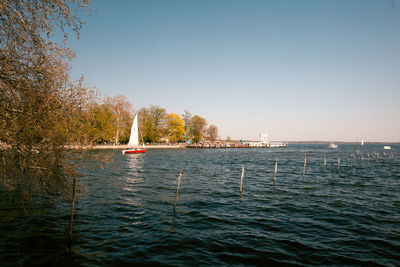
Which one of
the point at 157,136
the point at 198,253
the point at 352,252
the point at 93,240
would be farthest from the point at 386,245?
the point at 157,136

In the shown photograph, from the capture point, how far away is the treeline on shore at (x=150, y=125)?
231ft

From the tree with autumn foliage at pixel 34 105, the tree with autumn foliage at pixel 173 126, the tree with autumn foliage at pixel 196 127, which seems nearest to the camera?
the tree with autumn foliage at pixel 34 105

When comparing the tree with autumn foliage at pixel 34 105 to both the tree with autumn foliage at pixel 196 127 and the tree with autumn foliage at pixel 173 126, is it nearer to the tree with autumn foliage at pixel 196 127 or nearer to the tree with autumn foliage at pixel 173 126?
the tree with autumn foliage at pixel 173 126

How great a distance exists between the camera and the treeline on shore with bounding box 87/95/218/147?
7045cm

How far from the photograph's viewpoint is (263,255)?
9.10 meters

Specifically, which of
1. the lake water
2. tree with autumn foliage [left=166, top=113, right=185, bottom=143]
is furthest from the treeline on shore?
the lake water

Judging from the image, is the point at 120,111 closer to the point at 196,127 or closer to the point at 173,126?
the point at 173,126

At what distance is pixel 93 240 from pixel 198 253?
4.62 metres

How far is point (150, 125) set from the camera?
94438 mm

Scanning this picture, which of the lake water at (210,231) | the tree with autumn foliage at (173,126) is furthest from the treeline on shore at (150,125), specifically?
the lake water at (210,231)

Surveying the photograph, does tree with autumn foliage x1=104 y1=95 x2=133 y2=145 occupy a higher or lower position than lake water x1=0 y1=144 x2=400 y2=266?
higher

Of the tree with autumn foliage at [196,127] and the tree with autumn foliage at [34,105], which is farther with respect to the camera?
the tree with autumn foliage at [196,127]

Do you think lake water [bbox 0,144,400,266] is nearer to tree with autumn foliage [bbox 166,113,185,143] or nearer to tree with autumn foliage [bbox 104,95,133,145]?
tree with autumn foliage [bbox 104,95,133,145]

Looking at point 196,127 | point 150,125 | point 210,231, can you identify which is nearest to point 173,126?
point 150,125
